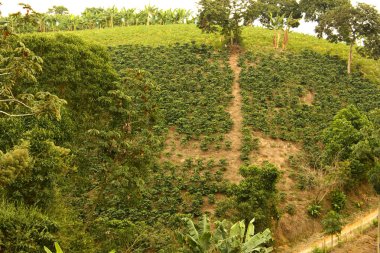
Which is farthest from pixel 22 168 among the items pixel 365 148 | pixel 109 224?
pixel 365 148

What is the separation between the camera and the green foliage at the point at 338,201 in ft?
75.1

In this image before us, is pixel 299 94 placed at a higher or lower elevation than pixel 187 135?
higher

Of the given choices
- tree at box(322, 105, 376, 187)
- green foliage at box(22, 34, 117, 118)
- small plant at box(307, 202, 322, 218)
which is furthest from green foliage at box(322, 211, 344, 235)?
green foliage at box(22, 34, 117, 118)

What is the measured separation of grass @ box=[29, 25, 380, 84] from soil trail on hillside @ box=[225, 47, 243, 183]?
5.84 meters

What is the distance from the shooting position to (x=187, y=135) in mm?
27594

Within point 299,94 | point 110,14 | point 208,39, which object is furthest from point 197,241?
point 110,14

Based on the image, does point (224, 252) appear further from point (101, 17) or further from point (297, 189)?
point (101, 17)

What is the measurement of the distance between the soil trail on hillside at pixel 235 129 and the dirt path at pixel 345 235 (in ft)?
17.3

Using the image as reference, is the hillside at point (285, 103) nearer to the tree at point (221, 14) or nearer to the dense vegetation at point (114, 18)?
the tree at point (221, 14)

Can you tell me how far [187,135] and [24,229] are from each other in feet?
56.0

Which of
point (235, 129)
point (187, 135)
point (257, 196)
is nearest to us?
point (257, 196)

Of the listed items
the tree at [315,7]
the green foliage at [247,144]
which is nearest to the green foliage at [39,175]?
the green foliage at [247,144]

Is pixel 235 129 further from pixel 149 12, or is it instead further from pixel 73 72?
pixel 149 12

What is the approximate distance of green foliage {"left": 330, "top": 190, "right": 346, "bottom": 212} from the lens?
22891mm
